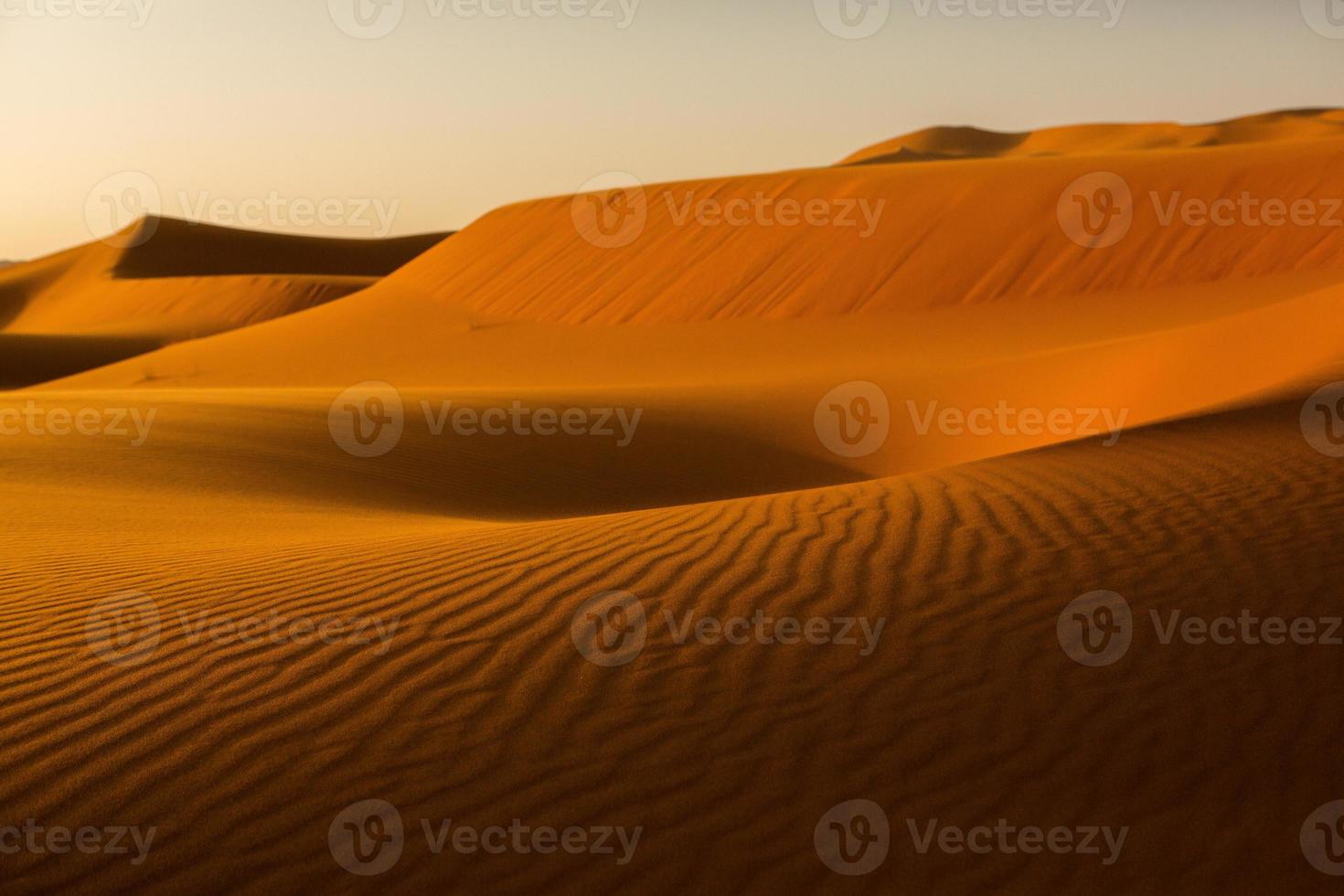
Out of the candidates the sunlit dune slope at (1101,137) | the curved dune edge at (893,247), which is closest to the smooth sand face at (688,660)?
the curved dune edge at (893,247)

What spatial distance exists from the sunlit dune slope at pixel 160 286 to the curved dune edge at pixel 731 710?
176ft

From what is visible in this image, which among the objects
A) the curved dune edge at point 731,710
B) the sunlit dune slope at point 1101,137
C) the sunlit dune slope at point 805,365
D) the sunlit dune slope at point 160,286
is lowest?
the curved dune edge at point 731,710

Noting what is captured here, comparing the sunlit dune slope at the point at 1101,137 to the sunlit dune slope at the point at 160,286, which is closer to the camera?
the sunlit dune slope at the point at 160,286

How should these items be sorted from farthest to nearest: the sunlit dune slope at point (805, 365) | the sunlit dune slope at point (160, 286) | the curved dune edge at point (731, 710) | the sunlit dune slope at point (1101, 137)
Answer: the sunlit dune slope at point (1101, 137), the sunlit dune slope at point (160, 286), the sunlit dune slope at point (805, 365), the curved dune edge at point (731, 710)

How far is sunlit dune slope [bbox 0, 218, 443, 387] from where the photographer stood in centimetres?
5800

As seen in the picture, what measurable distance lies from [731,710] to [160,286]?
284 ft

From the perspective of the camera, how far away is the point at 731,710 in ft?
13.5

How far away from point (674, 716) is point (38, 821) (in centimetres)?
221

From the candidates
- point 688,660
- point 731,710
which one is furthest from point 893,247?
A: point 731,710

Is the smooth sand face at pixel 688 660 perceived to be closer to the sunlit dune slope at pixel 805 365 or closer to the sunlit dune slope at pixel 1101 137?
the sunlit dune slope at pixel 805 365

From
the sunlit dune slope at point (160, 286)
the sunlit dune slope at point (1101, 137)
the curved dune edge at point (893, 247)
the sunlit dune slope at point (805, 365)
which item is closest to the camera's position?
the sunlit dune slope at point (805, 365)

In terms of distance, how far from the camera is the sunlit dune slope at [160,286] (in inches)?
2283

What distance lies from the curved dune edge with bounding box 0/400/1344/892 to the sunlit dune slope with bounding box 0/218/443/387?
5355 centimetres

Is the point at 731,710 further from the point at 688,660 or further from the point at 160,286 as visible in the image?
the point at 160,286
